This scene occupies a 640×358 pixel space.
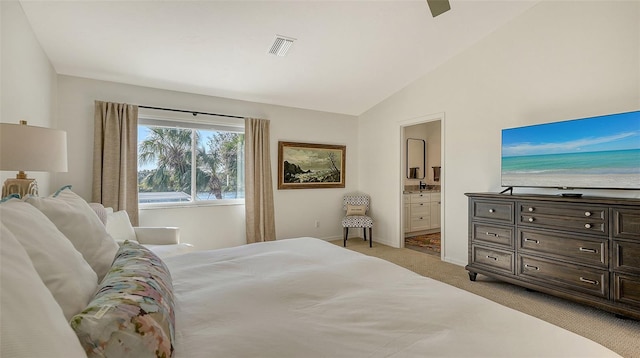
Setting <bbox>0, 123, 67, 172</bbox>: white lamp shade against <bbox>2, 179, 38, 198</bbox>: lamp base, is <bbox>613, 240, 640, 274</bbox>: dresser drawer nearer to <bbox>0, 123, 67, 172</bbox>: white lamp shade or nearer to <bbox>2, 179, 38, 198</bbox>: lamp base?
<bbox>0, 123, 67, 172</bbox>: white lamp shade

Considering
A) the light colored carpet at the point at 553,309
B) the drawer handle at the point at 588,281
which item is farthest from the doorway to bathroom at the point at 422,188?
the drawer handle at the point at 588,281

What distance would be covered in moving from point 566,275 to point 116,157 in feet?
16.1

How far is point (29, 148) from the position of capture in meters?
1.71

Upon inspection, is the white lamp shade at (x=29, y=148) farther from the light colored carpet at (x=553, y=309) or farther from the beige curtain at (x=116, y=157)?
the light colored carpet at (x=553, y=309)

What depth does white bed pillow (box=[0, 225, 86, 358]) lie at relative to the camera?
497 mm

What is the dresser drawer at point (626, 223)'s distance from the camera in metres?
2.31

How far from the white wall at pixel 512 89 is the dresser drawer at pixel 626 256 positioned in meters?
0.66

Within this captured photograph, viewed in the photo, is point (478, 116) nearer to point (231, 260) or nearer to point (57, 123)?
point (231, 260)

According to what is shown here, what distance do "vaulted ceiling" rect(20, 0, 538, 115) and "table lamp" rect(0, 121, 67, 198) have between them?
1471 mm

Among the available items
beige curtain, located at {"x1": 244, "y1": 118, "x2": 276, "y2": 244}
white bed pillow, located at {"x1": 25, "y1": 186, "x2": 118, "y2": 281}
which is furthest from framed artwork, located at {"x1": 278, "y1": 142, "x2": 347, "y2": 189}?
white bed pillow, located at {"x1": 25, "y1": 186, "x2": 118, "y2": 281}

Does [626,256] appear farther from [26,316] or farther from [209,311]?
[26,316]

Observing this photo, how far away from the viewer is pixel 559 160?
9.72 ft

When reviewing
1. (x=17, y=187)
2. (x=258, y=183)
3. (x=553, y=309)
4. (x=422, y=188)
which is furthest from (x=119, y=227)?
(x=422, y=188)

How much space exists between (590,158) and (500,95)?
126cm
